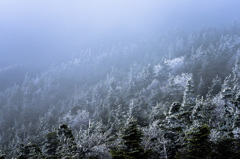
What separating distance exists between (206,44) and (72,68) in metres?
96.7

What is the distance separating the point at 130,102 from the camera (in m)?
53.8

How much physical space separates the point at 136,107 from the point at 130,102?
16.1 metres

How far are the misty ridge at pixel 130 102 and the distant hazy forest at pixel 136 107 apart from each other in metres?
0.12

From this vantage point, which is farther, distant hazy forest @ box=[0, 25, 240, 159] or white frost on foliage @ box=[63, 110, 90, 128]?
white frost on foliage @ box=[63, 110, 90, 128]

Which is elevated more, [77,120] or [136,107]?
[136,107]

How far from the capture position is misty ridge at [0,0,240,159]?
16.9 meters

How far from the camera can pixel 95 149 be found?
54.0ft

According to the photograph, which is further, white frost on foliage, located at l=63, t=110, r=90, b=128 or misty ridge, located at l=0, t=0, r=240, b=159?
white frost on foliage, located at l=63, t=110, r=90, b=128

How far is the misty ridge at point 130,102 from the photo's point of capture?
16.9 meters

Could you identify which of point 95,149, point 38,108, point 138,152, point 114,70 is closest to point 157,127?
point 138,152

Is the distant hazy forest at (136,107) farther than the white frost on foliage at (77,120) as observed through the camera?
No

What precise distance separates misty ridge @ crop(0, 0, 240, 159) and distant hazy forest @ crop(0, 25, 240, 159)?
0.39 feet

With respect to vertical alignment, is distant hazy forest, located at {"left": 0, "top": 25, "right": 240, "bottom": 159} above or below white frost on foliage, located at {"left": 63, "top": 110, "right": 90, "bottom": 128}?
above

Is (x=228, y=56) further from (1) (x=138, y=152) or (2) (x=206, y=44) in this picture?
(1) (x=138, y=152)
